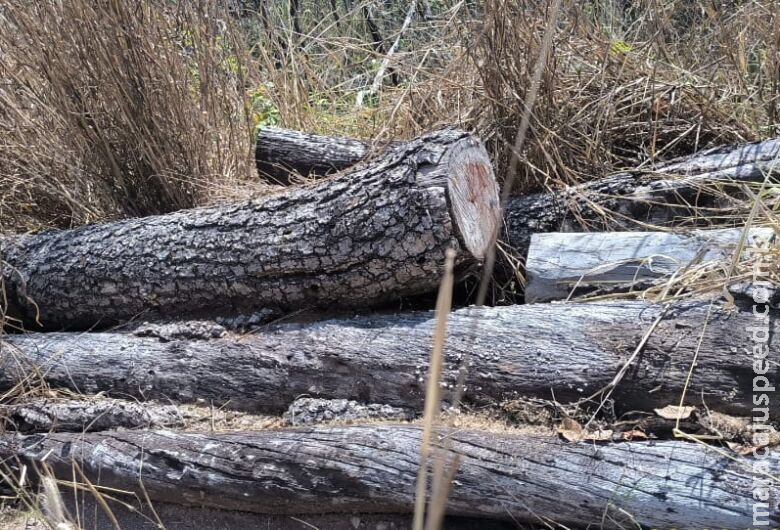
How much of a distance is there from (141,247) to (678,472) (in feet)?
6.95

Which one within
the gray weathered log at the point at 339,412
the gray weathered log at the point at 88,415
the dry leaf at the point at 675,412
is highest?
the dry leaf at the point at 675,412

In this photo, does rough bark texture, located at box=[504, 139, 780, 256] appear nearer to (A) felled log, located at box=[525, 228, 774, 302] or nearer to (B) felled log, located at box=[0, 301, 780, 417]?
(A) felled log, located at box=[525, 228, 774, 302]

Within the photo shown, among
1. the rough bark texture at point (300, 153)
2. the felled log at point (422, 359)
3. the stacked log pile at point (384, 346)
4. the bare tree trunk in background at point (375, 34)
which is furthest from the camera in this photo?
the bare tree trunk in background at point (375, 34)

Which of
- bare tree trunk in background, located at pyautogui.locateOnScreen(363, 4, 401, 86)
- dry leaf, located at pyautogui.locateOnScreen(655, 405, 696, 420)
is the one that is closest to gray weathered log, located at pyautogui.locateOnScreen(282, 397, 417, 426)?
dry leaf, located at pyautogui.locateOnScreen(655, 405, 696, 420)

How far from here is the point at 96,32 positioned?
3314 mm

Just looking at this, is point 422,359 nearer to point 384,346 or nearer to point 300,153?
point 384,346

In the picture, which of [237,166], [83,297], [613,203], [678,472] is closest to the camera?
[678,472]

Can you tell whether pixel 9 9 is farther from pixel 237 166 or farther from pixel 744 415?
pixel 744 415

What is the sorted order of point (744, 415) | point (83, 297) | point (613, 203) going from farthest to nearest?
point (83, 297) → point (613, 203) → point (744, 415)

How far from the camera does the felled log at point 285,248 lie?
2.54 metres

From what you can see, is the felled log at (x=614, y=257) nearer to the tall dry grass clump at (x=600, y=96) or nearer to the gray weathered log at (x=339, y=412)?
the tall dry grass clump at (x=600, y=96)

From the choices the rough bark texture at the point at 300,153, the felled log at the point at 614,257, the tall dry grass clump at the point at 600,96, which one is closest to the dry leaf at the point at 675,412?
the felled log at the point at 614,257

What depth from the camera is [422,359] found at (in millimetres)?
2508

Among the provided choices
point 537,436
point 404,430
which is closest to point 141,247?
point 404,430
